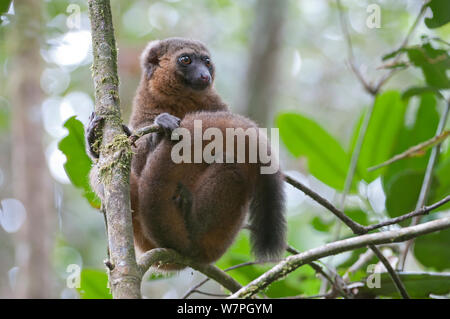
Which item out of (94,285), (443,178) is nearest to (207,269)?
(94,285)

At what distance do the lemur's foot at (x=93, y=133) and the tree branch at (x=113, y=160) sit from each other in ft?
0.25

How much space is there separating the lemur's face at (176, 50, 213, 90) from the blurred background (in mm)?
459

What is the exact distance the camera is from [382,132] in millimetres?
4258

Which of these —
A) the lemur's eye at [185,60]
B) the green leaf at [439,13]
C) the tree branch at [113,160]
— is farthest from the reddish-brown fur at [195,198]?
the green leaf at [439,13]

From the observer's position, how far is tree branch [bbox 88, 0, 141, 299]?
1.84 m

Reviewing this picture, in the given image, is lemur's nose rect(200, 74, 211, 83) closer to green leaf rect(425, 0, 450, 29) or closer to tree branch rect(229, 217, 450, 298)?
green leaf rect(425, 0, 450, 29)

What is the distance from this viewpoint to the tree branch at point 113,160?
1837mm

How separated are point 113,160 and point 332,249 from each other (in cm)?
99

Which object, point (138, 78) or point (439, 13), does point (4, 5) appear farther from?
point (138, 78)

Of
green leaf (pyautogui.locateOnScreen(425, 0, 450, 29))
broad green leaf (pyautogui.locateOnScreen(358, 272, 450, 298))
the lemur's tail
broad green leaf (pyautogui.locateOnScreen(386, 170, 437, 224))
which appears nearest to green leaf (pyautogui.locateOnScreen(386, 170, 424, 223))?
broad green leaf (pyautogui.locateOnScreen(386, 170, 437, 224))

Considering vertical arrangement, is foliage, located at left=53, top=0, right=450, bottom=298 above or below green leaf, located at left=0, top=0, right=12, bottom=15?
below

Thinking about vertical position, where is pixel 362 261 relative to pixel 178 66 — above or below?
below
